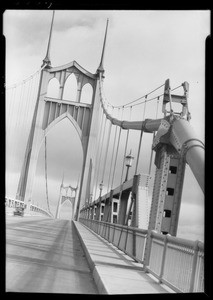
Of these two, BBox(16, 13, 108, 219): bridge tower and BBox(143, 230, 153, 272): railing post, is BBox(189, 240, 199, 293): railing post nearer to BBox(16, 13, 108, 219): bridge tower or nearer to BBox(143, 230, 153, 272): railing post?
BBox(143, 230, 153, 272): railing post

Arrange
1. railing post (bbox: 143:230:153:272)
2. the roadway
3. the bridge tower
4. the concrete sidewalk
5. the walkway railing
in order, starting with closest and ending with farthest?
the walkway railing < the concrete sidewalk < the roadway < railing post (bbox: 143:230:153:272) < the bridge tower

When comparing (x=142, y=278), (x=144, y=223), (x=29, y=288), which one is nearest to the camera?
(x=29, y=288)

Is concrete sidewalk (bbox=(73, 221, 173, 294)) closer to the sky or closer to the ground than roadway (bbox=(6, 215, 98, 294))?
closer to the sky

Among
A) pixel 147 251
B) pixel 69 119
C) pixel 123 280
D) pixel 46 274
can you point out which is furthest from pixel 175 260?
pixel 69 119

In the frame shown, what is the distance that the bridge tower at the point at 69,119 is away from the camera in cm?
5491

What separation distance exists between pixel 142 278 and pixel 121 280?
0.70 meters

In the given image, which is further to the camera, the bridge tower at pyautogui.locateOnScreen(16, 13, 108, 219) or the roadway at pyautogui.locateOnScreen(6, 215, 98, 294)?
the bridge tower at pyautogui.locateOnScreen(16, 13, 108, 219)

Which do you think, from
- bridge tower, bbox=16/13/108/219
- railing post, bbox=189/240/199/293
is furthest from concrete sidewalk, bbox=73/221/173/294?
bridge tower, bbox=16/13/108/219

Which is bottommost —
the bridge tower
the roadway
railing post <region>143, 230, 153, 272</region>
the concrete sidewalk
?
the roadway

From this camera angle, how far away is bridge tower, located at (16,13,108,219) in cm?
5491
